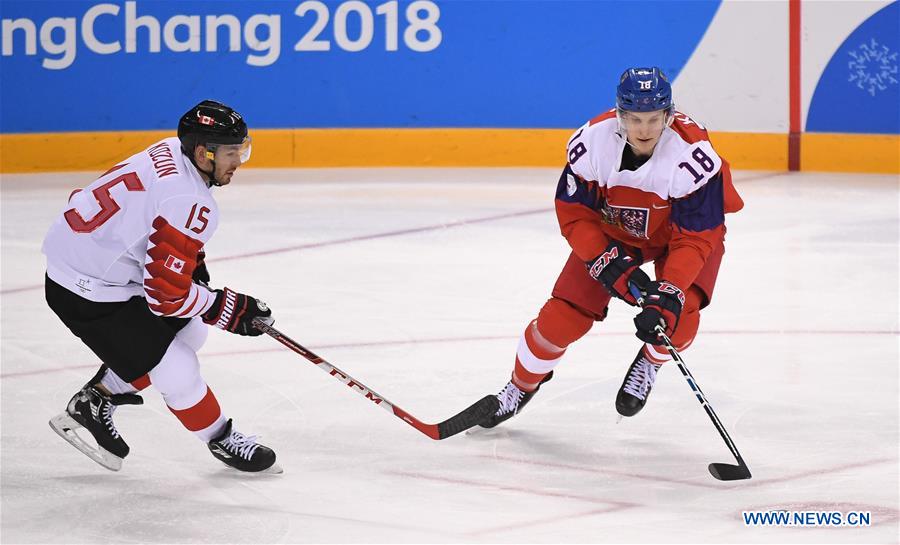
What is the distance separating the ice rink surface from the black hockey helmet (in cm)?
74

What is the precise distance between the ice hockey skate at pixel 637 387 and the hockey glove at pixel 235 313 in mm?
905

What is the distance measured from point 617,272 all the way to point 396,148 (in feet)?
16.2

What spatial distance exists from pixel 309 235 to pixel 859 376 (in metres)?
2.87

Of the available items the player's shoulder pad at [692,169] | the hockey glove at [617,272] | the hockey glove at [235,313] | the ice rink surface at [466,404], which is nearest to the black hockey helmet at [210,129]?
the hockey glove at [235,313]

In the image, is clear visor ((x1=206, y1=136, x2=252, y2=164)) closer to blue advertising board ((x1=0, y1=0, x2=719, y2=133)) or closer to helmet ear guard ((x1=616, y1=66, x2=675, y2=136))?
helmet ear guard ((x1=616, y1=66, x2=675, y2=136))

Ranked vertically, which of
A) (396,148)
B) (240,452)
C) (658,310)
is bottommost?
(396,148)

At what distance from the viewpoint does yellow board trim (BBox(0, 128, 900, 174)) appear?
7691 mm

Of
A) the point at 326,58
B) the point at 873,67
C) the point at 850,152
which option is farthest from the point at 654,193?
the point at 326,58

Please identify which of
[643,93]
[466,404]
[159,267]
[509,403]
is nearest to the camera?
[159,267]

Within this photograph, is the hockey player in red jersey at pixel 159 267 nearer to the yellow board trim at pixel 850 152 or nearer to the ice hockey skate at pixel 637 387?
the ice hockey skate at pixel 637 387

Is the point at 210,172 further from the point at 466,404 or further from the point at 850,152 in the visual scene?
the point at 850,152

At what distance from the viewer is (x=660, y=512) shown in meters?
2.86

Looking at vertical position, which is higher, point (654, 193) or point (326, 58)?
point (654, 193)

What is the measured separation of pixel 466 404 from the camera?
3682mm
